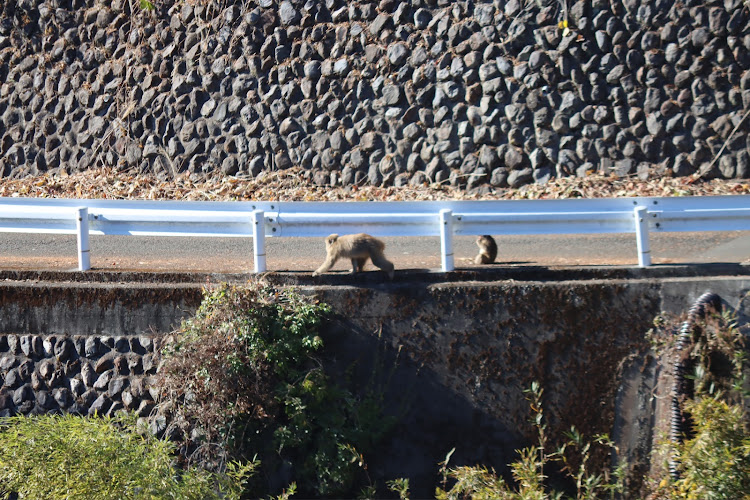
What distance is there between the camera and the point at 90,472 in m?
6.09

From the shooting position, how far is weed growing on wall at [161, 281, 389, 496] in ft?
22.1

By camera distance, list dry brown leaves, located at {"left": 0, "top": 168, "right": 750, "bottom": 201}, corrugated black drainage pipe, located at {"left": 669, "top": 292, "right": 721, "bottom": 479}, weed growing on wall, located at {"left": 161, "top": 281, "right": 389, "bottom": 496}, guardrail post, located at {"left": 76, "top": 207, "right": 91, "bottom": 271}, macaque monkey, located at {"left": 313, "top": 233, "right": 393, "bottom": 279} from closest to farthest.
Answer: corrugated black drainage pipe, located at {"left": 669, "top": 292, "right": 721, "bottom": 479} → weed growing on wall, located at {"left": 161, "top": 281, "right": 389, "bottom": 496} → macaque monkey, located at {"left": 313, "top": 233, "right": 393, "bottom": 279} → guardrail post, located at {"left": 76, "top": 207, "right": 91, "bottom": 271} → dry brown leaves, located at {"left": 0, "top": 168, "right": 750, "bottom": 201}

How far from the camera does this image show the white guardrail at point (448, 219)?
7.39 metres

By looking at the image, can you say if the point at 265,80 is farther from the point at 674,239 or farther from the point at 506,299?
the point at 506,299

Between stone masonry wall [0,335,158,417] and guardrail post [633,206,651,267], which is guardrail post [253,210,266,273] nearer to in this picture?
stone masonry wall [0,335,158,417]

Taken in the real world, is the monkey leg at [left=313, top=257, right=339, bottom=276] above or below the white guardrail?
below

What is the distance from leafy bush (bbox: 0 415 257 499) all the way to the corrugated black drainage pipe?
11.6 feet

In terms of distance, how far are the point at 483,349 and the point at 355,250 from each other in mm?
1541

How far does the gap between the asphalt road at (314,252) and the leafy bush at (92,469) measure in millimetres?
2143

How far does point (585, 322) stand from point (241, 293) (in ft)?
10.4

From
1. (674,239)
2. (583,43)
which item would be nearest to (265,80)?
(583,43)

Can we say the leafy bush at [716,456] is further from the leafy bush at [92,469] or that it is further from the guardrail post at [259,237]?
the guardrail post at [259,237]

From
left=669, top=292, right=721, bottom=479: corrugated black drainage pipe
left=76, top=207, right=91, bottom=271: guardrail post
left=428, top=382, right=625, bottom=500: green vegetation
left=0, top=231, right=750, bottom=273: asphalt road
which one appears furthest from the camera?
left=0, top=231, right=750, bottom=273: asphalt road

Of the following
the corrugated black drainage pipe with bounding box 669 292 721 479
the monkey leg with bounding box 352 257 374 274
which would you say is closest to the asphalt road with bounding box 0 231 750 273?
the monkey leg with bounding box 352 257 374 274
